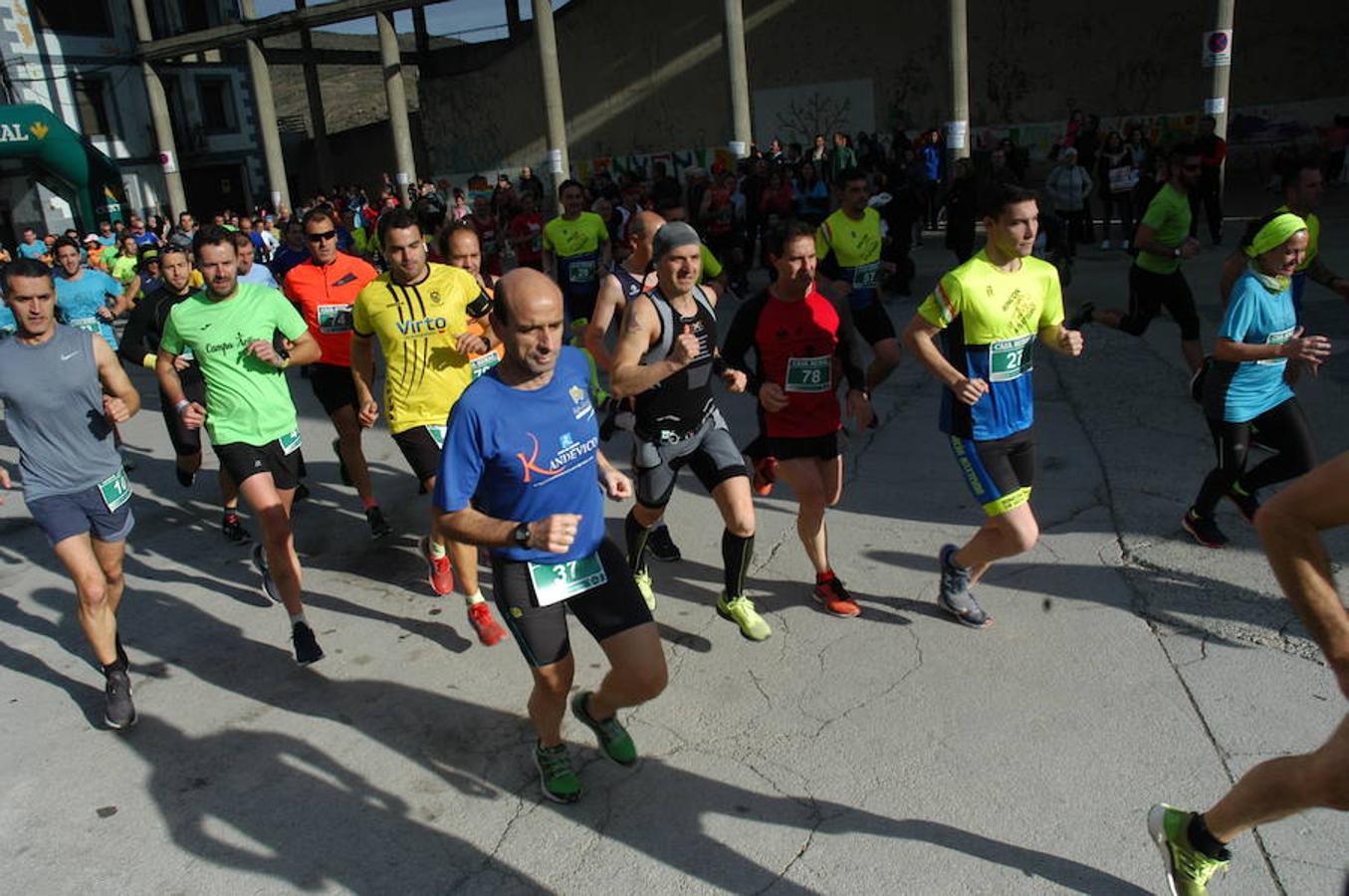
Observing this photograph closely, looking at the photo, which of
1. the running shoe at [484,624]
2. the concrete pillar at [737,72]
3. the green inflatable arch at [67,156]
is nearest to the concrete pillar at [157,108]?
the green inflatable arch at [67,156]

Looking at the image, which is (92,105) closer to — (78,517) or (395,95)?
(395,95)

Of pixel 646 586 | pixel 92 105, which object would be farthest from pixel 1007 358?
pixel 92 105

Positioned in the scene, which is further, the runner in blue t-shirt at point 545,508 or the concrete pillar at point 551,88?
the concrete pillar at point 551,88

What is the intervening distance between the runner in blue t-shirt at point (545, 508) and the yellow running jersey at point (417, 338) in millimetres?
1876

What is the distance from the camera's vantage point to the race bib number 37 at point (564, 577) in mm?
3408

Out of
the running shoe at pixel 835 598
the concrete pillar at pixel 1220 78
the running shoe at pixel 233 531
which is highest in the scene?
the concrete pillar at pixel 1220 78

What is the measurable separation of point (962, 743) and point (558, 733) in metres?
1.53

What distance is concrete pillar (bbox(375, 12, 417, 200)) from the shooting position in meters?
23.5

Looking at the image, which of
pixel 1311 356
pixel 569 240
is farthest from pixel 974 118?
pixel 1311 356

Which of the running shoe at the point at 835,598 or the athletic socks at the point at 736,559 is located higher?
the athletic socks at the point at 736,559

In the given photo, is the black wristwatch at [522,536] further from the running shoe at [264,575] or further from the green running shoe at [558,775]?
the running shoe at [264,575]

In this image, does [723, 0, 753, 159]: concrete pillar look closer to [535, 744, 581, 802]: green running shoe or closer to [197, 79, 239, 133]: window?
[535, 744, 581, 802]: green running shoe

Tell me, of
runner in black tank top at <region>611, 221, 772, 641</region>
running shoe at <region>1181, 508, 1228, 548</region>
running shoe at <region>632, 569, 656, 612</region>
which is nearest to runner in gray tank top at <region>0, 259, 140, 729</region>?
runner in black tank top at <region>611, 221, 772, 641</region>

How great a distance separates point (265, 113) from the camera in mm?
26703
